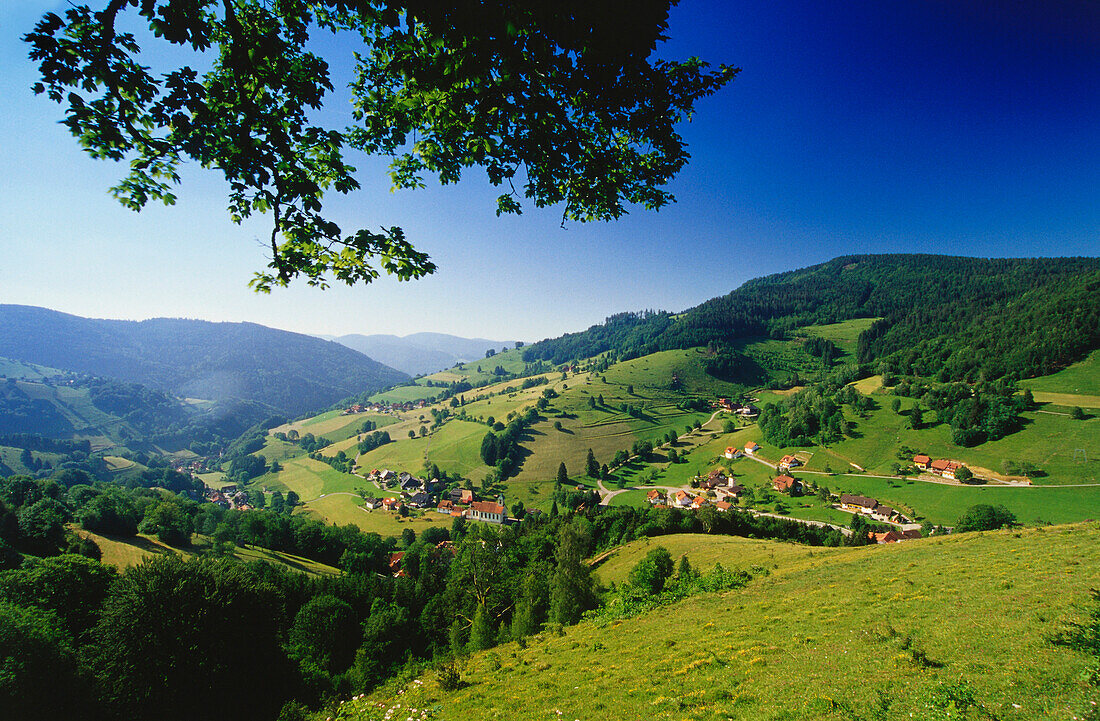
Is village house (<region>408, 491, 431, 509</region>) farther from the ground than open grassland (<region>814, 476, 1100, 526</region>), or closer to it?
closer to it

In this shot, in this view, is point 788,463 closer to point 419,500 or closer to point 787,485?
point 787,485

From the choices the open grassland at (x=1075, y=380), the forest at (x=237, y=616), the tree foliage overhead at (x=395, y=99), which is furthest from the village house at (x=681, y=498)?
the open grassland at (x=1075, y=380)

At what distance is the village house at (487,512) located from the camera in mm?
Answer: 78125

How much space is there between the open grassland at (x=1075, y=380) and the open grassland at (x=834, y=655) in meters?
111

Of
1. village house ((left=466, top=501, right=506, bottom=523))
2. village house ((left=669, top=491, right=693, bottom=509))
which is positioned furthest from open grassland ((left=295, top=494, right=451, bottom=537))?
village house ((left=669, top=491, right=693, bottom=509))

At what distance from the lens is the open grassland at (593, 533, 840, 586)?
25703 mm

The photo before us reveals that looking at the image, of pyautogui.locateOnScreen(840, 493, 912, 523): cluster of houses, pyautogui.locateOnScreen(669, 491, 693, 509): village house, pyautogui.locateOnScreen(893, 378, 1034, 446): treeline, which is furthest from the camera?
pyautogui.locateOnScreen(893, 378, 1034, 446): treeline

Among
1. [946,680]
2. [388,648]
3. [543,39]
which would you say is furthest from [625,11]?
[388,648]

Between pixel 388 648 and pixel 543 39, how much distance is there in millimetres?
34345

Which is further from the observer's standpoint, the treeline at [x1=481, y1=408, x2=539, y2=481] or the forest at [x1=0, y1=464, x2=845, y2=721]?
the treeline at [x1=481, y1=408, x2=539, y2=481]

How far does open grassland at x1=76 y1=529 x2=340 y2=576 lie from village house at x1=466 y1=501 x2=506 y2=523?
1177 inches

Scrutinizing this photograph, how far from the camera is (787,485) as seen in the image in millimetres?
72438

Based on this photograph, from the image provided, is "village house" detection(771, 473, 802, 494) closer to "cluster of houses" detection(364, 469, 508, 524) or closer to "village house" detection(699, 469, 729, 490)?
"village house" detection(699, 469, 729, 490)

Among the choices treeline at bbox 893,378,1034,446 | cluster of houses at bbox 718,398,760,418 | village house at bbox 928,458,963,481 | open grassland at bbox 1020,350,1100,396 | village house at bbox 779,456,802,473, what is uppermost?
open grassland at bbox 1020,350,1100,396
